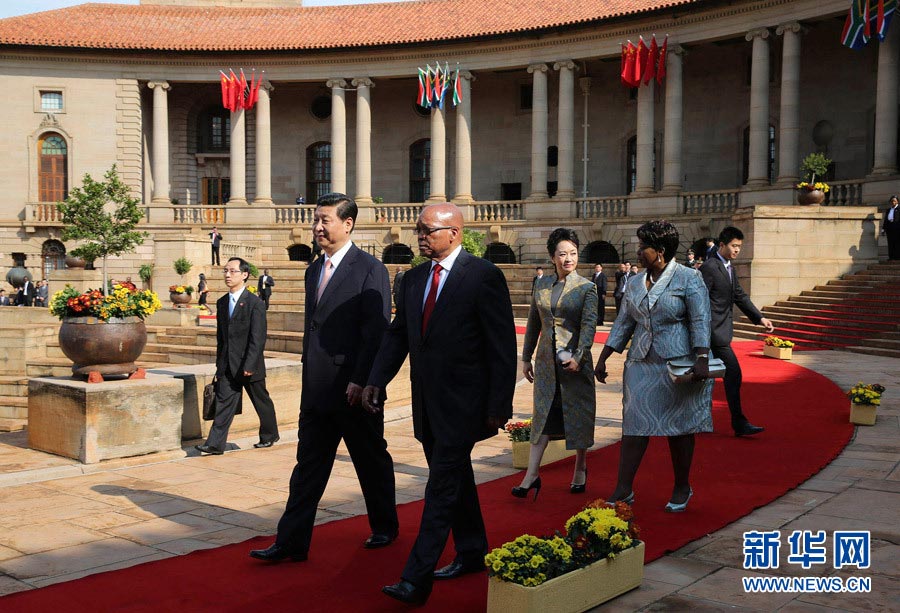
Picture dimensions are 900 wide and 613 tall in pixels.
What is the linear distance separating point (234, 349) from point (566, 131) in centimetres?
3239

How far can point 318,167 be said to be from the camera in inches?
1881

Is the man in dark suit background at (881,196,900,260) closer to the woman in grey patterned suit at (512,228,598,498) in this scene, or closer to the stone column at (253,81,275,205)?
the woman in grey patterned suit at (512,228,598,498)

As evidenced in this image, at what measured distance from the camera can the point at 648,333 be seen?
662 cm

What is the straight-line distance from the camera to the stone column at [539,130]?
40656mm

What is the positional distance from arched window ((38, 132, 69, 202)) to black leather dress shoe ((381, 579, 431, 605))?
142ft

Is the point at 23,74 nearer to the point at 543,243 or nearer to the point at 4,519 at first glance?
the point at 543,243

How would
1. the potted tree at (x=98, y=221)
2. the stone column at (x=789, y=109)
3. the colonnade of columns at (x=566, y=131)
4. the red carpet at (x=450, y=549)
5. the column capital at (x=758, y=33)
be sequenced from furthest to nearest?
the potted tree at (x=98, y=221)
the column capital at (x=758, y=33)
the stone column at (x=789, y=109)
the colonnade of columns at (x=566, y=131)
the red carpet at (x=450, y=549)

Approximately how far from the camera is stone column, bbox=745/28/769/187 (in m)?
35.0

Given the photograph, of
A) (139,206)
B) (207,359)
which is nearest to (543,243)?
(139,206)

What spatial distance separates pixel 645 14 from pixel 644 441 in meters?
33.5

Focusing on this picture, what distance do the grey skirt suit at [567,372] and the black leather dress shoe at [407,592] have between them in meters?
2.59

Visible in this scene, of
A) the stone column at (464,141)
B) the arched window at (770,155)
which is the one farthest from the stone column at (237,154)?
the arched window at (770,155)

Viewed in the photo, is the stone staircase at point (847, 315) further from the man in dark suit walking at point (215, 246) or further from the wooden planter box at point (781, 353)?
the man in dark suit walking at point (215, 246)

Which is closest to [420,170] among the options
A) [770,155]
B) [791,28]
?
[770,155]
